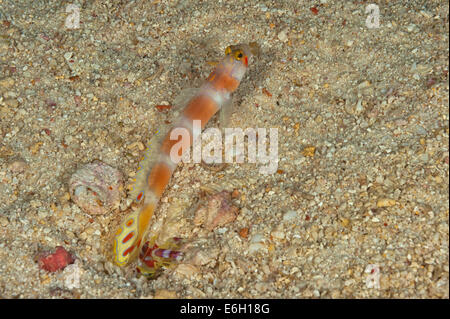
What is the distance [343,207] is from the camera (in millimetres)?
2840

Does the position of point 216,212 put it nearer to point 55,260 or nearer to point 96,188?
point 96,188

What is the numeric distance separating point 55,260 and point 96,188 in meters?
0.55

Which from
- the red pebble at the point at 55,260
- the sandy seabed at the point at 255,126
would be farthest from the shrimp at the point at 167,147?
the red pebble at the point at 55,260

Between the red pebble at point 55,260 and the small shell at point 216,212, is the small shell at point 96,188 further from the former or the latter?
the small shell at point 216,212

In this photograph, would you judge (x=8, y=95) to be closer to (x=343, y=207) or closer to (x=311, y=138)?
(x=311, y=138)

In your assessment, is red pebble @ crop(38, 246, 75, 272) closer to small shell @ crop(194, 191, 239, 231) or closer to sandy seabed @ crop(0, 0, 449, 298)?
sandy seabed @ crop(0, 0, 449, 298)

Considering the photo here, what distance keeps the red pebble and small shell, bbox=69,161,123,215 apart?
0.36 m

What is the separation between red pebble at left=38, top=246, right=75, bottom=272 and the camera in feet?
8.93

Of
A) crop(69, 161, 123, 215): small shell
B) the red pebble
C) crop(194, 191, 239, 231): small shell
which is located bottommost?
the red pebble

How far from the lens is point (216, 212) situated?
297cm

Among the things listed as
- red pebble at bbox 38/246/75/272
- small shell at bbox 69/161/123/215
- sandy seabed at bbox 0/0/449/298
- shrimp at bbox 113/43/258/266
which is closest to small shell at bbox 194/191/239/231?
sandy seabed at bbox 0/0/449/298

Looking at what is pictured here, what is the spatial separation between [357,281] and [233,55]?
1831mm

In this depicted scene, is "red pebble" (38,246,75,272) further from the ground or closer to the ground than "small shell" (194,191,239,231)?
closer to the ground

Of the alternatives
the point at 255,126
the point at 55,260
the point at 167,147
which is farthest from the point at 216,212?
the point at 55,260
